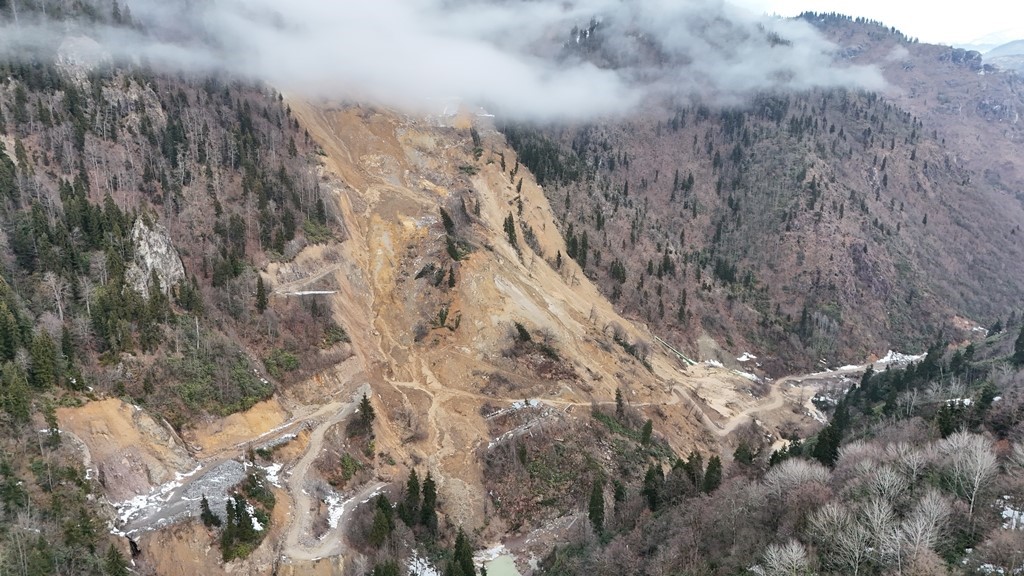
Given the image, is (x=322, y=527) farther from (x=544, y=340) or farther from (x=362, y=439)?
(x=544, y=340)

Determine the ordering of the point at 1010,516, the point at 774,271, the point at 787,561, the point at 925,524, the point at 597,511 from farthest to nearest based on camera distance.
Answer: the point at 774,271
the point at 597,511
the point at 787,561
the point at 1010,516
the point at 925,524

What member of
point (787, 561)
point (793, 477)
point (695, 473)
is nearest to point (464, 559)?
point (695, 473)

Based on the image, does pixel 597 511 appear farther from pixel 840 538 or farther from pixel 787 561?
pixel 840 538

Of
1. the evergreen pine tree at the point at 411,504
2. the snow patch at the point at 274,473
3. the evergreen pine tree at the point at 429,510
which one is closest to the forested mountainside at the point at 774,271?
the evergreen pine tree at the point at 429,510

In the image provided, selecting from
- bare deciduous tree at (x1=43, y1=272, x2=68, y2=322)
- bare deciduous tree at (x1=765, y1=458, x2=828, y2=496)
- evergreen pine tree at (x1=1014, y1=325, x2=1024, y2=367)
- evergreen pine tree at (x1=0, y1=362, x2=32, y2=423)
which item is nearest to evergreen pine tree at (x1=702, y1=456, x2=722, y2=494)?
bare deciduous tree at (x1=765, y1=458, x2=828, y2=496)

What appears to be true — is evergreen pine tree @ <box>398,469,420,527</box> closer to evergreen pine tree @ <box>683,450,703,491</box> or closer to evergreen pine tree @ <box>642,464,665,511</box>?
evergreen pine tree @ <box>642,464,665,511</box>
